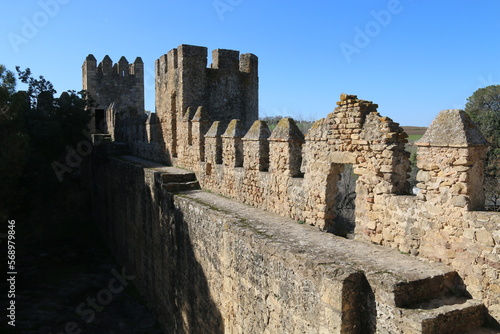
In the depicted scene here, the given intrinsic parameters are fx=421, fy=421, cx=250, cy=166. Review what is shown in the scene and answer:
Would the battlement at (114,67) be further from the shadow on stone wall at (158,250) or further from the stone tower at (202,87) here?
the stone tower at (202,87)

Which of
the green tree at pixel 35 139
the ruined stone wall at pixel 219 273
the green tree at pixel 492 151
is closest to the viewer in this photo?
the ruined stone wall at pixel 219 273

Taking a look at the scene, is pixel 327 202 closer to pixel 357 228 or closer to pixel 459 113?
pixel 357 228

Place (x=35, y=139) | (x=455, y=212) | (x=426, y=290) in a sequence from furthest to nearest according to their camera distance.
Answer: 1. (x=35, y=139)
2. (x=455, y=212)
3. (x=426, y=290)

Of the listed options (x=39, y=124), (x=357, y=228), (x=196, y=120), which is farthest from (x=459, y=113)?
(x=39, y=124)

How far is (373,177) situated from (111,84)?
1818 cm

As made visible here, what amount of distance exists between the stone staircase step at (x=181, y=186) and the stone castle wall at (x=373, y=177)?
226 millimetres

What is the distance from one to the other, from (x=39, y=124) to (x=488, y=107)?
16473mm

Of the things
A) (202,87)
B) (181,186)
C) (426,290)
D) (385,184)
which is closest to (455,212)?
(426,290)

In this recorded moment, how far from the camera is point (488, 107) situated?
1683 cm

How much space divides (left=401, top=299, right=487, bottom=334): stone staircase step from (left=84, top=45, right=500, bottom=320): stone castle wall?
0.42 feet

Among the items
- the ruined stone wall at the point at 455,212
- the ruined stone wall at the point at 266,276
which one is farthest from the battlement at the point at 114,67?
the ruined stone wall at the point at 455,212

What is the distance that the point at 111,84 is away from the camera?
2039 cm

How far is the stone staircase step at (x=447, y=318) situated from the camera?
3.19m

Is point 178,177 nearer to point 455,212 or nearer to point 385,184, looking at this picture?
point 385,184
